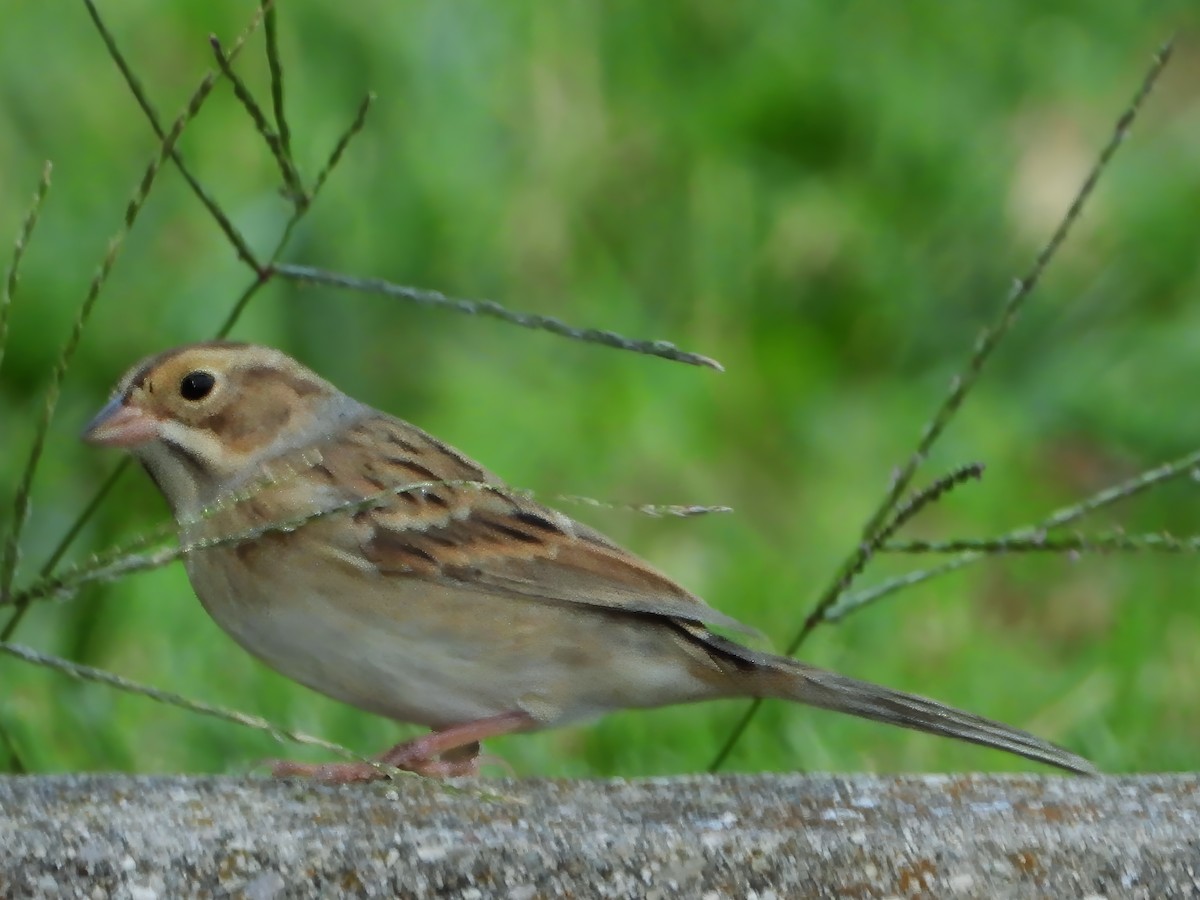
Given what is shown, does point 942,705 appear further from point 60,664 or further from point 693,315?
point 693,315

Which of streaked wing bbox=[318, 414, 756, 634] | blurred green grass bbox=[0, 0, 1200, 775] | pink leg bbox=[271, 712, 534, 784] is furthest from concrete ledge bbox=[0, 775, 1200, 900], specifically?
blurred green grass bbox=[0, 0, 1200, 775]

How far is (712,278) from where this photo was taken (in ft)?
15.3

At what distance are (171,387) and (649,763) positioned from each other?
1104 mm

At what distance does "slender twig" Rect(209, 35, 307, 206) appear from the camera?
198 cm

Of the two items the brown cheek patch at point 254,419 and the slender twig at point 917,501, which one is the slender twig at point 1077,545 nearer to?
the slender twig at point 917,501

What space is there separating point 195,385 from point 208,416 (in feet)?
0.13

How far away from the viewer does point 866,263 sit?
470cm

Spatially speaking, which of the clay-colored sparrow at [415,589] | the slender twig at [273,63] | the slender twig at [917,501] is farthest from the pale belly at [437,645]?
the slender twig at [273,63]

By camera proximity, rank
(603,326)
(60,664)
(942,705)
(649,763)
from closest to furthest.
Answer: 1. (60,664)
2. (942,705)
3. (649,763)
4. (603,326)

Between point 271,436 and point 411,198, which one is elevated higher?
point 411,198

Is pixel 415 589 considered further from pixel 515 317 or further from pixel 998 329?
pixel 998 329

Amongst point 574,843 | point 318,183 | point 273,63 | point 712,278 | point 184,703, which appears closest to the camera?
point 184,703

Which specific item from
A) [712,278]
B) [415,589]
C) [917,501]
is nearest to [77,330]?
[415,589]

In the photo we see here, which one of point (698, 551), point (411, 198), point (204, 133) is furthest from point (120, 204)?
point (698, 551)
